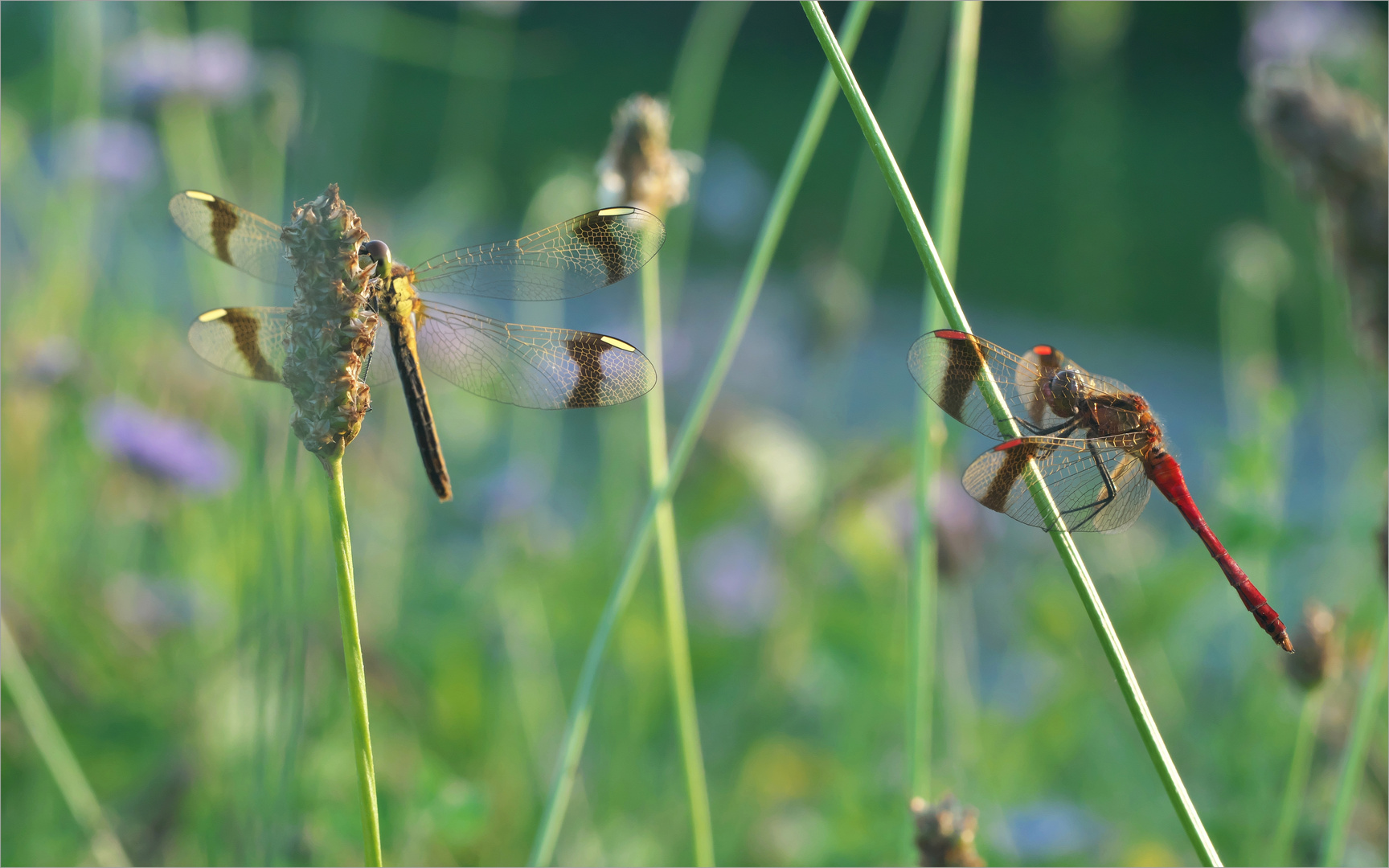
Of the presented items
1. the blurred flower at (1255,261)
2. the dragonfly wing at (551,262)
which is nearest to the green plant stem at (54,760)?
the dragonfly wing at (551,262)

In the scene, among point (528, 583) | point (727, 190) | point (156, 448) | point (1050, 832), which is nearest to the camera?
point (1050, 832)

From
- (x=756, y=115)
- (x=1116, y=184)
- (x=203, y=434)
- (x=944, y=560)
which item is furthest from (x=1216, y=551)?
(x=756, y=115)

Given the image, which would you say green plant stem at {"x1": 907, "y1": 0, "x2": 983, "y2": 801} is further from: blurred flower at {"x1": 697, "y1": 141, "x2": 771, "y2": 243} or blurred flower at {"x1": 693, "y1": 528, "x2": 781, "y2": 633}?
blurred flower at {"x1": 697, "y1": 141, "x2": 771, "y2": 243}

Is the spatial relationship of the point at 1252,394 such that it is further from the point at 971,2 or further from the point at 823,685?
the point at 971,2

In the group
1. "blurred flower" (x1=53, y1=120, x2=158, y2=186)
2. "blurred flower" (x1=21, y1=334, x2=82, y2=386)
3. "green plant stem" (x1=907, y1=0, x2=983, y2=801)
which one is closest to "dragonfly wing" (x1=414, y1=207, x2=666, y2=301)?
"green plant stem" (x1=907, y1=0, x2=983, y2=801)

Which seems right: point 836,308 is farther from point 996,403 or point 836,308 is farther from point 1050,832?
point 996,403

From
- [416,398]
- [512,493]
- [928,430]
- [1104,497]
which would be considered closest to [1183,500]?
[1104,497]
